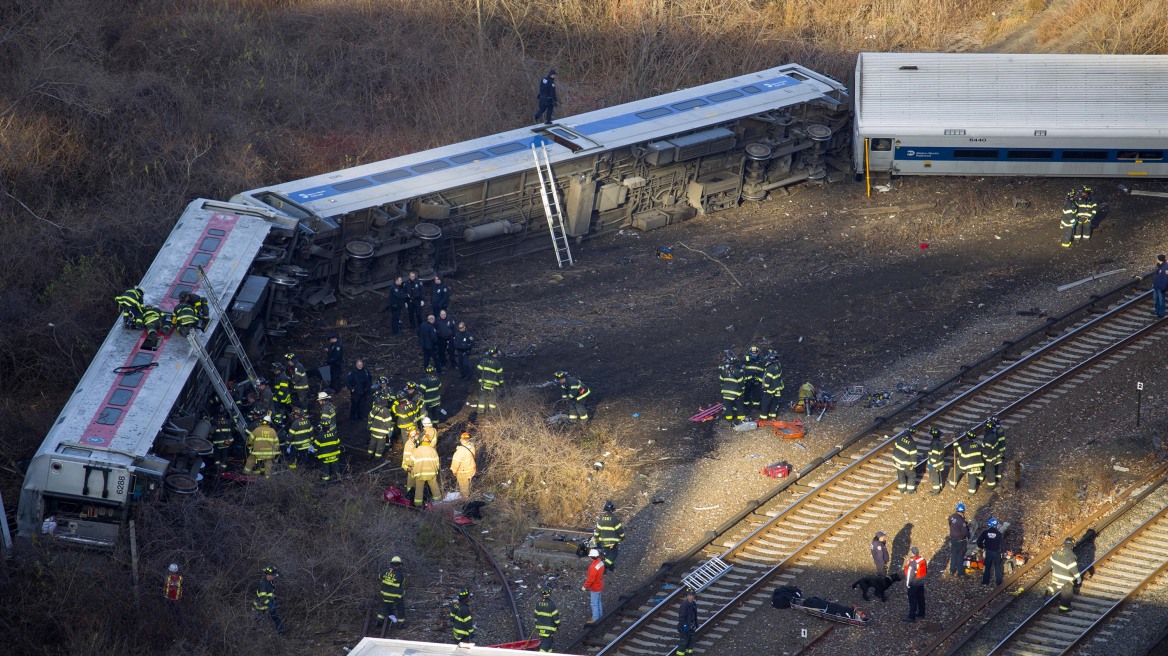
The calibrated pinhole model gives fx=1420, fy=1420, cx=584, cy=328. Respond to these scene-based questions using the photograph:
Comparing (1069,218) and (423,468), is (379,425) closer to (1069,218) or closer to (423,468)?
(423,468)

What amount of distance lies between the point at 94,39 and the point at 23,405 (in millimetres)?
11197

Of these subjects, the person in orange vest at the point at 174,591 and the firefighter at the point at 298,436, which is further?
the firefighter at the point at 298,436

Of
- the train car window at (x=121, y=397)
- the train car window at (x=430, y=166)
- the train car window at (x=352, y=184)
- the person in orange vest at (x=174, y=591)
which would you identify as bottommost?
the person in orange vest at (x=174, y=591)

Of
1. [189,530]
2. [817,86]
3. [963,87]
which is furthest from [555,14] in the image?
[189,530]

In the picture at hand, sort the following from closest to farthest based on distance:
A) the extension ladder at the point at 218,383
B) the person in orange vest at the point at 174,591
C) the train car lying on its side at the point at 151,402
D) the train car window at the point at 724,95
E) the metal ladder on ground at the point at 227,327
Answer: the person in orange vest at the point at 174,591 < the train car lying on its side at the point at 151,402 < the extension ladder at the point at 218,383 < the metal ladder on ground at the point at 227,327 < the train car window at the point at 724,95

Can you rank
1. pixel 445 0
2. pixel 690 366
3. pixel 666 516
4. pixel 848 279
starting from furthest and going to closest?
pixel 445 0 → pixel 848 279 → pixel 690 366 → pixel 666 516

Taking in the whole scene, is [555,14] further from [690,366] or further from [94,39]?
[690,366]

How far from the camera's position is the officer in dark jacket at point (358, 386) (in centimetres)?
2120

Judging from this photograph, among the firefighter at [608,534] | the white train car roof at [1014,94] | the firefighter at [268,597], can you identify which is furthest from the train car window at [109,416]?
the white train car roof at [1014,94]

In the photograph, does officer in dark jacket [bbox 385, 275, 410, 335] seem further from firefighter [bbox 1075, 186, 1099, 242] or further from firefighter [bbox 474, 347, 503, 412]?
firefighter [bbox 1075, 186, 1099, 242]

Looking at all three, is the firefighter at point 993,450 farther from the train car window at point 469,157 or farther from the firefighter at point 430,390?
the train car window at point 469,157

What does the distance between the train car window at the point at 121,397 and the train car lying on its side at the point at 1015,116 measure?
1535 cm

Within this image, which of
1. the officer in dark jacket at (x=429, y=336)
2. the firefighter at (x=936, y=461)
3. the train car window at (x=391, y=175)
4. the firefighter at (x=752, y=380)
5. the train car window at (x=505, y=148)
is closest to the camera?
the firefighter at (x=936, y=461)

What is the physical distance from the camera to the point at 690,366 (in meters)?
23.2
